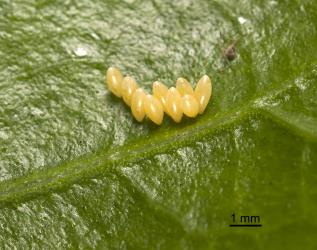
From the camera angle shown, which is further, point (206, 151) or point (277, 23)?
point (277, 23)

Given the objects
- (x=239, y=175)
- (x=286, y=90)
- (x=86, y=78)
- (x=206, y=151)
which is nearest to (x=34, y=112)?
(x=86, y=78)

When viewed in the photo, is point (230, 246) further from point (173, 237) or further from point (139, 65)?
point (139, 65)

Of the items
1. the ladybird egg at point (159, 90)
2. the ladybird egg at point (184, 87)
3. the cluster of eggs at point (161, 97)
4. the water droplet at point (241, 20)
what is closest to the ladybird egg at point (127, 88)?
the cluster of eggs at point (161, 97)

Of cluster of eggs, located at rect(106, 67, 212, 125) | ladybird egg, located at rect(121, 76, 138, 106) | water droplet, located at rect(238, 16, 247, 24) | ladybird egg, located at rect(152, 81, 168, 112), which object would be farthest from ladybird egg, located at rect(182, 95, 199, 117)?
water droplet, located at rect(238, 16, 247, 24)

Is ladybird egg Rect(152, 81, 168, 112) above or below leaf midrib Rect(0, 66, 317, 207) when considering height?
above

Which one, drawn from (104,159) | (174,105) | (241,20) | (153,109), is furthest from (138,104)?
(241,20)

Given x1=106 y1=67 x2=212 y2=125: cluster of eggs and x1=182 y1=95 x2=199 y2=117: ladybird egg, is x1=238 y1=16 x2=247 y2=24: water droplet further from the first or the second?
x1=182 y1=95 x2=199 y2=117: ladybird egg
